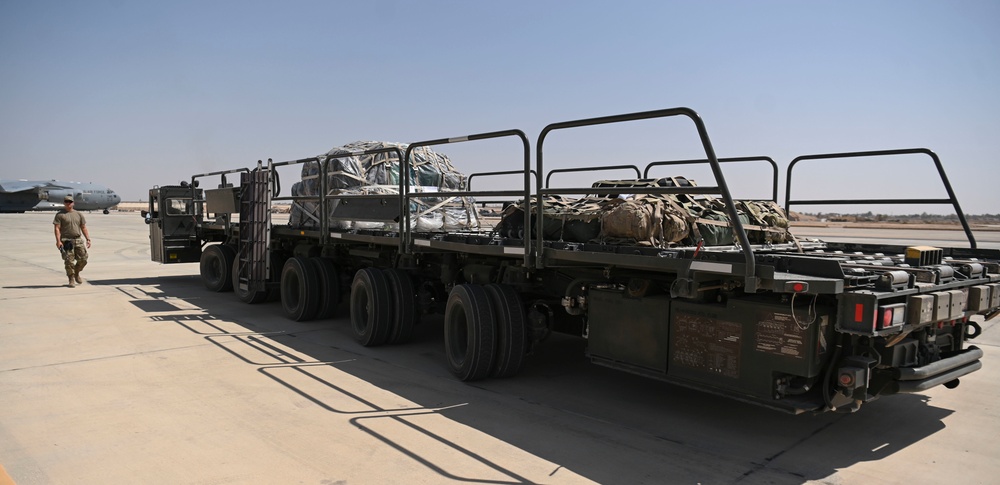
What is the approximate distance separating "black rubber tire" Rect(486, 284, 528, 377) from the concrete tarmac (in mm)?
203

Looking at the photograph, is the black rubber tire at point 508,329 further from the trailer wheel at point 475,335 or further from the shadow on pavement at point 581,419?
the shadow on pavement at point 581,419

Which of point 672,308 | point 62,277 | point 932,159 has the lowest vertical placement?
point 62,277

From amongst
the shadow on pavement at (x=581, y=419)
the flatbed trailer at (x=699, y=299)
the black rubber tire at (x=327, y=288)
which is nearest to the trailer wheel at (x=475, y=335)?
the flatbed trailer at (x=699, y=299)

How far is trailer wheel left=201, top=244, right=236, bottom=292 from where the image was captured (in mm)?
12523

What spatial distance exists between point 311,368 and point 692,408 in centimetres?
371

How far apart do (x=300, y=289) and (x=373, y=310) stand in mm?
2245

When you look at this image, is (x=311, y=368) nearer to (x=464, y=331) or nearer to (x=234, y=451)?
(x=464, y=331)

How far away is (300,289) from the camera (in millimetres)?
9695

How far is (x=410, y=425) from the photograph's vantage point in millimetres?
5164

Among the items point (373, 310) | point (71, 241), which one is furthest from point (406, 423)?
point (71, 241)

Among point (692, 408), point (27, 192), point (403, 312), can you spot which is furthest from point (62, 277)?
point (27, 192)

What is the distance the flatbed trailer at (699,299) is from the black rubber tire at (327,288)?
1102 mm

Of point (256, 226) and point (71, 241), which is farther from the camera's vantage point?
point (71, 241)

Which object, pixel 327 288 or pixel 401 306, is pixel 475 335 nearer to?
pixel 401 306
